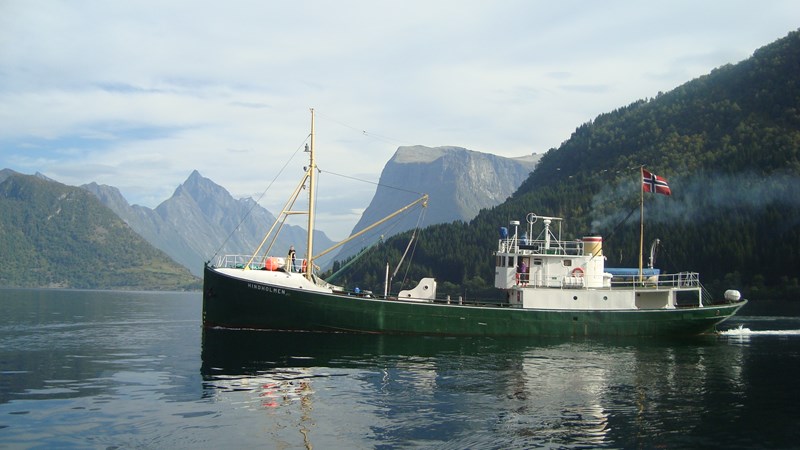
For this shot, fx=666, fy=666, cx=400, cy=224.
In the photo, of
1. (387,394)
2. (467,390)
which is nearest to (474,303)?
(467,390)

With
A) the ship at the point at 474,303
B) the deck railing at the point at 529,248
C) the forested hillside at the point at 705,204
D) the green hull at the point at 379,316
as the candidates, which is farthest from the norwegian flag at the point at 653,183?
the forested hillside at the point at 705,204

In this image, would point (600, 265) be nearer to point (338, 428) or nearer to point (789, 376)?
point (789, 376)

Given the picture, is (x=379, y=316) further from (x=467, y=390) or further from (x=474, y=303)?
(x=467, y=390)

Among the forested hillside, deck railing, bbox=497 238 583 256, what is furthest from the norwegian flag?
the forested hillside

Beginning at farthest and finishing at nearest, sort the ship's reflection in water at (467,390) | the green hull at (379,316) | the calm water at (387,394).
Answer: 1. the green hull at (379,316)
2. the ship's reflection in water at (467,390)
3. the calm water at (387,394)

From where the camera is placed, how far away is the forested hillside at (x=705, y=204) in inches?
4614

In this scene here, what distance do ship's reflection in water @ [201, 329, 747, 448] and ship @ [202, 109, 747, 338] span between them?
2.13 meters

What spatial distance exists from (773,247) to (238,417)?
11637 cm

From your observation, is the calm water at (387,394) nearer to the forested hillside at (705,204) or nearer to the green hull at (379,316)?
the green hull at (379,316)

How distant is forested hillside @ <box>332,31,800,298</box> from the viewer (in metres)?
117

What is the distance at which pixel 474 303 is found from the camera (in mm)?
50656

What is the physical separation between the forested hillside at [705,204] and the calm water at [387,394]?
63.4m

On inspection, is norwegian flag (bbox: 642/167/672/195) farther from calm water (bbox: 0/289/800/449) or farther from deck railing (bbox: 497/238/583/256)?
calm water (bbox: 0/289/800/449)

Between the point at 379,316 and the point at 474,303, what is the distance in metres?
8.02
